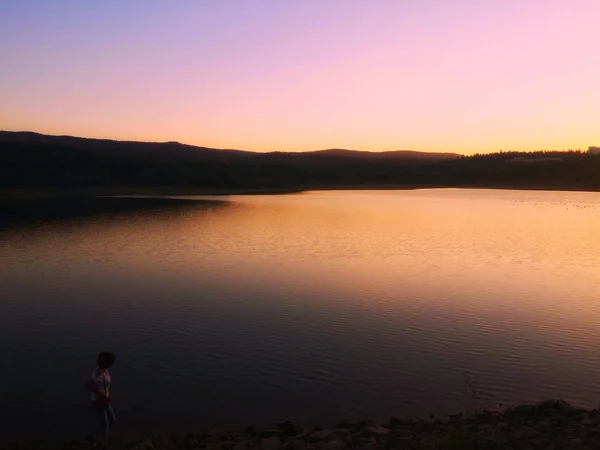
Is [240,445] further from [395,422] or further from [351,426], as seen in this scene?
[395,422]

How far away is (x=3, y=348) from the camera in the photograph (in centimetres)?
1308

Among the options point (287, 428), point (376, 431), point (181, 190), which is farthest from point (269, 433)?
point (181, 190)

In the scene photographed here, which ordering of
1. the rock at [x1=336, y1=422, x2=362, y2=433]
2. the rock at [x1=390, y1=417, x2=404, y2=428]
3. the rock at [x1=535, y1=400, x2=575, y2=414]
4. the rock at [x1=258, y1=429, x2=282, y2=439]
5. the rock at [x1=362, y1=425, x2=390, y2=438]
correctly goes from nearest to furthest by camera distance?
the rock at [x1=362, y1=425, x2=390, y2=438] < the rock at [x1=258, y1=429, x2=282, y2=439] < the rock at [x1=336, y1=422, x2=362, y2=433] < the rock at [x1=390, y1=417, x2=404, y2=428] < the rock at [x1=535, y1=400, x2=575, y2=414]

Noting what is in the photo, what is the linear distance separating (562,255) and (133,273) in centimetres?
1903

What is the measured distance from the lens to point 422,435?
8.41m

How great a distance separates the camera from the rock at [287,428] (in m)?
8.91

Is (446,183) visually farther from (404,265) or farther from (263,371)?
(263,371)

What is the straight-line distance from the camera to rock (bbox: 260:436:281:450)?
8.05 meters

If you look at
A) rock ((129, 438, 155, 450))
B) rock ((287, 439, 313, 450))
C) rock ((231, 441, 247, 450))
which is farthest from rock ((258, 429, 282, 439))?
rock ((129, 438, 155, 450))

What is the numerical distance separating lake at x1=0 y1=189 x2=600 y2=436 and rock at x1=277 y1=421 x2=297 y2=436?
0.63 meters

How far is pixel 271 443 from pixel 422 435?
2081mm

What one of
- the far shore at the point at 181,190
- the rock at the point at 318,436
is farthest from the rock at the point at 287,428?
the far shore at the point at 181,190

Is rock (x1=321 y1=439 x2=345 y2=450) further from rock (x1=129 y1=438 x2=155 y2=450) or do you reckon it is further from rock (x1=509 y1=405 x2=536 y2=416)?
rock (x1=509 y1=405 x2=536 y2=416)

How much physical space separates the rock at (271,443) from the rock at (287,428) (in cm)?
51
